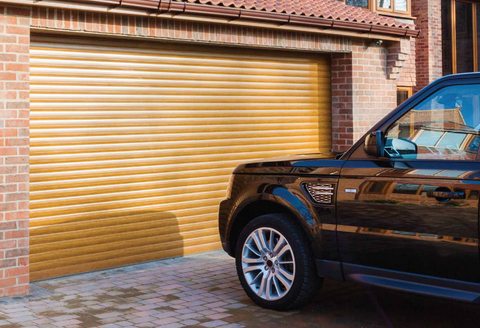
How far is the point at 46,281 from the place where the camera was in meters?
7.69

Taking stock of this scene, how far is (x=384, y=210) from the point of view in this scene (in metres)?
5.60

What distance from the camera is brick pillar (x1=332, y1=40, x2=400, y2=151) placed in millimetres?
10586

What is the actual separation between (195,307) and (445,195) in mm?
2522

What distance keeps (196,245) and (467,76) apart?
4.68 metres

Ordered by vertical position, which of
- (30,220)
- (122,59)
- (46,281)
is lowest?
(46,281)

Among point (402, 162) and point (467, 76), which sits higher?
point (467, 76)

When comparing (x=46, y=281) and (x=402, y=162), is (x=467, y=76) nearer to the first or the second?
(x=402, y=162)

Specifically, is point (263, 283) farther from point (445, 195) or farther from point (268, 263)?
point (445, 195)

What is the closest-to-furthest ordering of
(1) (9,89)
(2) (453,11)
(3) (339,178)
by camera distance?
1. (3) (339,178)
2. (1) (9,89)
3. (2) (453,11)

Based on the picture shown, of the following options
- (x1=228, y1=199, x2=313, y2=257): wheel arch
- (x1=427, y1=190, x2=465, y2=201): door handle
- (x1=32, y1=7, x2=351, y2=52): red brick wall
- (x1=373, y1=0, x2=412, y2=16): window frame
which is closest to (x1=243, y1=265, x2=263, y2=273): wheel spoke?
(x1=228, y1=199, x2=313, y2=257): wheel arch

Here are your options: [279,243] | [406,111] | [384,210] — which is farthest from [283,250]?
[406,111]

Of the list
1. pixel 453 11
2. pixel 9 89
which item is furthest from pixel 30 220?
pixel 453 11

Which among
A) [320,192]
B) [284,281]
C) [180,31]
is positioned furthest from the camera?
[180,31]

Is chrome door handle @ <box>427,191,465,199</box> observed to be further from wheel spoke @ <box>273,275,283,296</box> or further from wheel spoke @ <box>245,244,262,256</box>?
wheel spoke @ <box>245,244,262,256</box>
